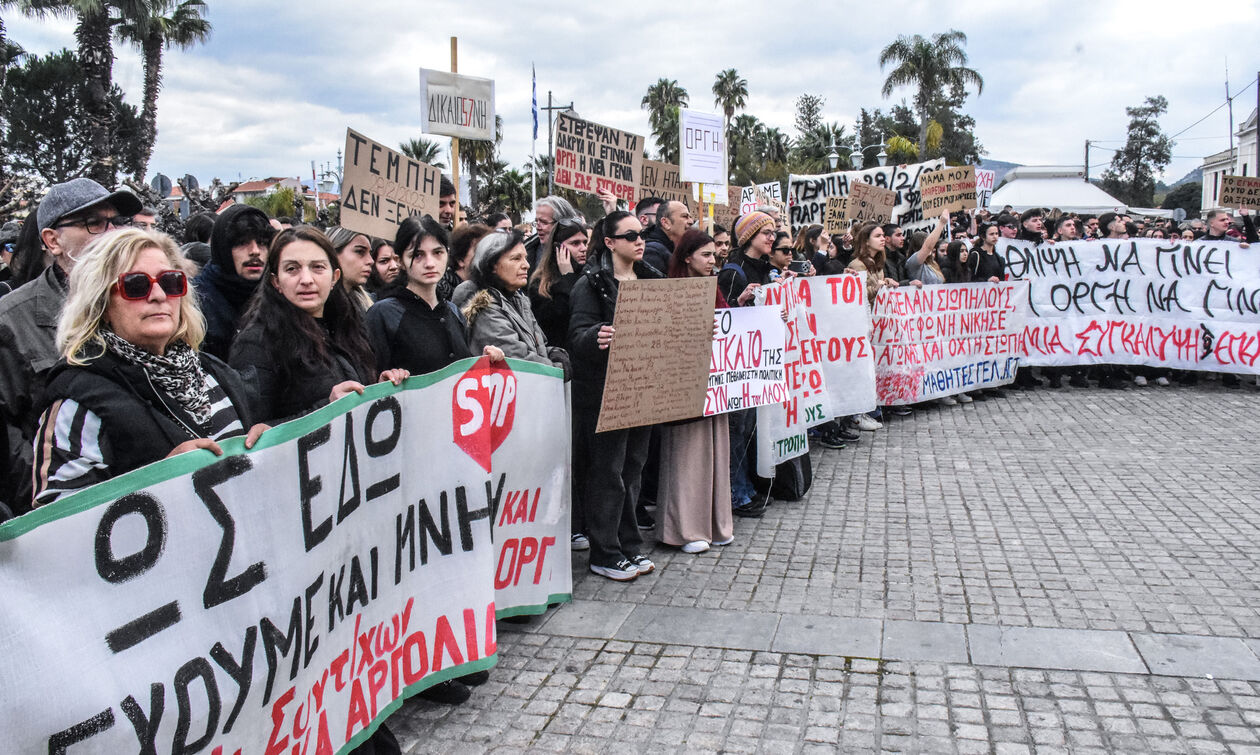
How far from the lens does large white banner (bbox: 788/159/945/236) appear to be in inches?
463

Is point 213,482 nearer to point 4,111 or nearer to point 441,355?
point 441,355

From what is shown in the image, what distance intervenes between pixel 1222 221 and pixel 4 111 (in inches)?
1954

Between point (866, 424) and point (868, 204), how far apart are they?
3025mm

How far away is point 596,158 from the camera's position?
333 inches

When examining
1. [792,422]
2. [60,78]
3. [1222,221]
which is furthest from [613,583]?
[60,78]

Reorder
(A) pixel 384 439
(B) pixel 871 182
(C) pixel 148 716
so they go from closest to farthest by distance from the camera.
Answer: (C) pixel 148 716 < (A) pixel 384 439 < (B) pixel 871 182

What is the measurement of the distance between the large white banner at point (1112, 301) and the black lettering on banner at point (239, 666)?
10.6 meters

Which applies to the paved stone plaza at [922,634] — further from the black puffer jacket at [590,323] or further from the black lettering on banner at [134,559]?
the black lettering on banner at [134,559]

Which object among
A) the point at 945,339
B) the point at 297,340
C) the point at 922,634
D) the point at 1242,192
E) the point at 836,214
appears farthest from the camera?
the point at 1242,192

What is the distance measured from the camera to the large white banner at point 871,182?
11.8 metres

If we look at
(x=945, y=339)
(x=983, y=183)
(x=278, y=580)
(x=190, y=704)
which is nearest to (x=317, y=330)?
(x=278, y=580)

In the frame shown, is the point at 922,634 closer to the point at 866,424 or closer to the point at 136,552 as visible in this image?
the point at 136,552

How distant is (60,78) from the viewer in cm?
4728

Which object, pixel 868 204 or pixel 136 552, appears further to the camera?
pixel 868 204
